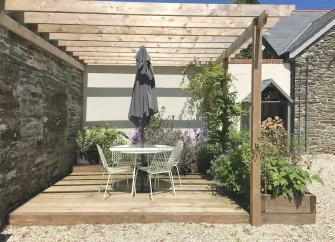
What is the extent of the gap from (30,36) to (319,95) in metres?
9.63

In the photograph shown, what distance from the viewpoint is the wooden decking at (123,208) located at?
15.6ft

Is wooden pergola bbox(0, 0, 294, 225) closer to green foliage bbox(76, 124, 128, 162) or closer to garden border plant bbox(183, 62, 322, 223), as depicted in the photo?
garden border plant bbox(183, 62, 322, 223)

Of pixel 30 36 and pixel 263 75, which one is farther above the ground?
pixel 263 75

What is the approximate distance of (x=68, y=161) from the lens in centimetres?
821

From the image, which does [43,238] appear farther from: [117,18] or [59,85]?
[59,85]

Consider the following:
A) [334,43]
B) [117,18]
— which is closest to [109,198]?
[117,18]

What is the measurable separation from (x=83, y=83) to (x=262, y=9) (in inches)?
220

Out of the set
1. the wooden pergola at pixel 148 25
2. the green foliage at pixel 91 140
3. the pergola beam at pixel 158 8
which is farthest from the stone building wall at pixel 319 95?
the pergola beam at pixel 158 8

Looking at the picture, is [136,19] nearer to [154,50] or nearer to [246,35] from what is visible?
[246,35]

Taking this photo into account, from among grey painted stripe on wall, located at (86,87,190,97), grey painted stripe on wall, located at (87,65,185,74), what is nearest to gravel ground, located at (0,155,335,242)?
grey painted stripe on wall, located at (86,87,190,97)

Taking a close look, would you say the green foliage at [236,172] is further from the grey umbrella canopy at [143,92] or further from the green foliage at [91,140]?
the green foliage at [91,140]

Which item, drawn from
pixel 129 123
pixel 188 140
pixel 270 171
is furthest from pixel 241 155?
pixel 129 123

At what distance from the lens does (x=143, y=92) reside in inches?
237

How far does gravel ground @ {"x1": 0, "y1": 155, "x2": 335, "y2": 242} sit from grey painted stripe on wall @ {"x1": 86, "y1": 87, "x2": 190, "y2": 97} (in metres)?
5.11
